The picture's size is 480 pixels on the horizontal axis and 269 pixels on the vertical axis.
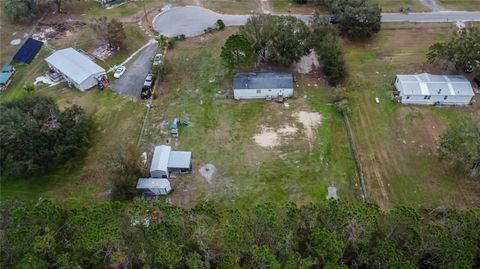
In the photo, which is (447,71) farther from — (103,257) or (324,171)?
(103,257)

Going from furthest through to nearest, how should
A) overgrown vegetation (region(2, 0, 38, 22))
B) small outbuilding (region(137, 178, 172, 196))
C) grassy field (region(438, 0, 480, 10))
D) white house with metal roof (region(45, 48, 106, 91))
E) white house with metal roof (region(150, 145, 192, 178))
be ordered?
grassy field (region(438, 0, 480, 10))
overgrown vegetation (region(2, 0, 38, 22))
white house with metal roof (region(45, 48, 106, 91))
white house with metal roof (region(150, 145, 192, 178))
small outbuilding (region(137, 178, 172, 196))

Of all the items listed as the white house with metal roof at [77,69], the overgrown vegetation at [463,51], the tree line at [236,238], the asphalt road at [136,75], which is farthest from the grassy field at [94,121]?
the overgrown vegetation at [463,51]

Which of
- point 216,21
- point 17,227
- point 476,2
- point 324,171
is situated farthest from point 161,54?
point 476,2

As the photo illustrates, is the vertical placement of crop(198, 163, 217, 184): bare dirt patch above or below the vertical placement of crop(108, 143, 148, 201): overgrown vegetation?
below

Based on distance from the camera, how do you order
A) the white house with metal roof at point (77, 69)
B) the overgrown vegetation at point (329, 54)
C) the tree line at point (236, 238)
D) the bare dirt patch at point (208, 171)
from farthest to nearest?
the white house with metal roof at point (77, 69), the overgrown vegetation at point (329, 54), the bare dirt patch at point (208, 171), the tree line at point (236, 238)

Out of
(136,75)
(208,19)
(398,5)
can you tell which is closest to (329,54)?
(208,19)

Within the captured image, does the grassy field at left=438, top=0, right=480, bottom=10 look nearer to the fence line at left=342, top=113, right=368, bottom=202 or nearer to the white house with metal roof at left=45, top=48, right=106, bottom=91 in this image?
the fence line at left=342, top=113, right=368, bottom=202

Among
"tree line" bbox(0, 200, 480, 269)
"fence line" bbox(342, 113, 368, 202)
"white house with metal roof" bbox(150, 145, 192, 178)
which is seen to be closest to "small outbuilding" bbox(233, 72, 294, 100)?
"fence line" bbox(342, 113, 368, 202)

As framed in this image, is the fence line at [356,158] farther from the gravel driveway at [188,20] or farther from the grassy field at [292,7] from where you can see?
the gravel driveway at [188,20]
